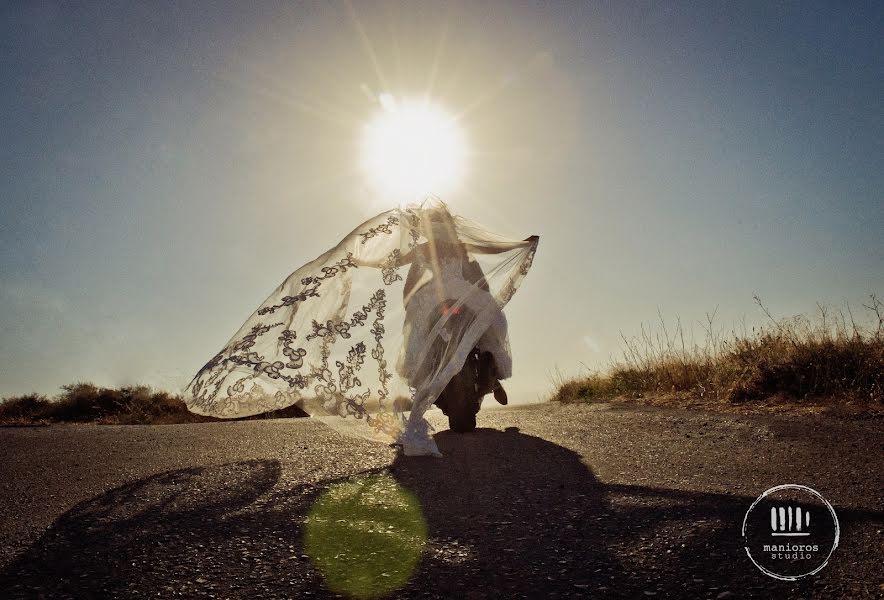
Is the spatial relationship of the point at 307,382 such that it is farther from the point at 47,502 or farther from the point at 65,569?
the point at 65,569

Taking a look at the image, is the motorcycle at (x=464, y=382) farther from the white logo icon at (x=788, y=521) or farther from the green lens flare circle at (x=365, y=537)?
the white logo icon at (x=788, y=521)

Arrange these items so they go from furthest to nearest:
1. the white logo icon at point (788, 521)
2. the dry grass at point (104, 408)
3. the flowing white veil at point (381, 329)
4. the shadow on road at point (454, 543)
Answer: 1. the dry grass at point (104, 408)
2. the flowing white veil at point (381, 329)
3. the white logo icon at point (788, 521)
4. the shadow on road at point (454, 543)

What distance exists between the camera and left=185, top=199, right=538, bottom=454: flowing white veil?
18.3ft

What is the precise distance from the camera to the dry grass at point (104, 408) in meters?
10.3

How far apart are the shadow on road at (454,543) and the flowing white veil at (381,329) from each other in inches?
53.5

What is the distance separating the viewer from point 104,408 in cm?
1103

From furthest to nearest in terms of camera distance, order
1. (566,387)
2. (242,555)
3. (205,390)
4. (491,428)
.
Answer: (566,387)
(491,428)
(205,390)
(242,555)

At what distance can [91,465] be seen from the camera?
5.08m

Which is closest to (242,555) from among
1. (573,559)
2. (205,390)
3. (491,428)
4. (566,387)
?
(573,559)

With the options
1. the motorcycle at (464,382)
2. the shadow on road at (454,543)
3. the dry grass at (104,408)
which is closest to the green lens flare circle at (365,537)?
the shadow on road at (454,543)

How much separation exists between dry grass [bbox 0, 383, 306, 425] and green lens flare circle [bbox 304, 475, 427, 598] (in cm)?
740

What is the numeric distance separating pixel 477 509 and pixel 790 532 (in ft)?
4.94

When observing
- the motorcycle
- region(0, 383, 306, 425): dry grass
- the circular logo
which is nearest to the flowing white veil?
the motorcycle

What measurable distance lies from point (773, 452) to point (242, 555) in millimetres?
3752
